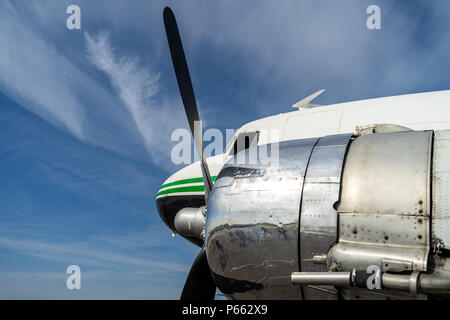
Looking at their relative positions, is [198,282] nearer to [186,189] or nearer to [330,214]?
[186,189]

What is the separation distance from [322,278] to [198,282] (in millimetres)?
4324

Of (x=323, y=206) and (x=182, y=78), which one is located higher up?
(x=182, y=78)

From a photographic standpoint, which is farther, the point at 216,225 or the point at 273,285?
the point at 216,225

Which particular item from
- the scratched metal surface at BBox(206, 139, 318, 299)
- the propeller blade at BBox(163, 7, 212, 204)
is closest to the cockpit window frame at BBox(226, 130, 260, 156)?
the propeller blade at BBox(163, 7, 212, 204)

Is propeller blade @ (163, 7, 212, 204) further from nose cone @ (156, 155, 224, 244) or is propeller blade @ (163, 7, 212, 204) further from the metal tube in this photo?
nose cone @ (156, 155, 224, 244)

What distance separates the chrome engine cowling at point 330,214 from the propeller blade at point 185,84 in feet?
5.81

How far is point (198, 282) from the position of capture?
7.61m

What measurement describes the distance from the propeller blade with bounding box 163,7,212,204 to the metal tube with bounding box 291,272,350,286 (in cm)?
281
